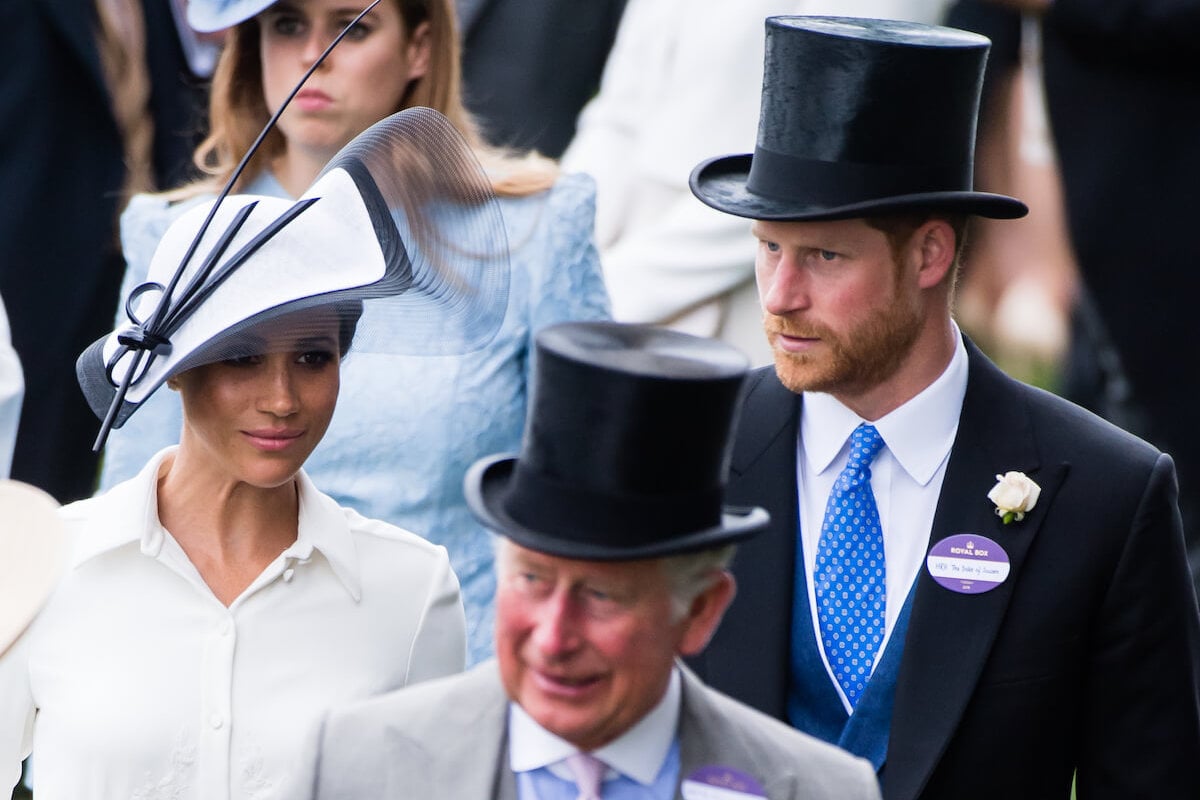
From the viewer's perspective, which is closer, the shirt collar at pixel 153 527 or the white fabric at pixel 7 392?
the shirt collar at pixel 153 527

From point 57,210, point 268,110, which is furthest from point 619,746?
point 57,210

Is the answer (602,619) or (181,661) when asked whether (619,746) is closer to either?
(602,619)

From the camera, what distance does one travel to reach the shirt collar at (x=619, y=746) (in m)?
3.33

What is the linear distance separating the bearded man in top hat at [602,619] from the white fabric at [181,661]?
0.49m

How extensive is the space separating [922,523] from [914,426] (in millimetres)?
176

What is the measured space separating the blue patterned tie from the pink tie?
38.3 inches

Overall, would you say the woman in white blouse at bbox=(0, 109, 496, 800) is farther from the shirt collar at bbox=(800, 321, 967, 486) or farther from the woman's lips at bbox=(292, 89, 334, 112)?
the woman's lips at bbox=(292, 89, 334, 112)

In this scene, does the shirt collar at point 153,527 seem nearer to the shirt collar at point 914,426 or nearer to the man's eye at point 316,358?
the man's eye at point 316,358

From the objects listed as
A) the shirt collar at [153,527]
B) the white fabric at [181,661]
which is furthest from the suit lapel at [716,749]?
the shirt collar at [153,527]

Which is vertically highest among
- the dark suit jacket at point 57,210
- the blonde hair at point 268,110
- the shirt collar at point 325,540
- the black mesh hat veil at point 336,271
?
the black mesh hat veil at point 336,271

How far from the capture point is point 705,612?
135 inches

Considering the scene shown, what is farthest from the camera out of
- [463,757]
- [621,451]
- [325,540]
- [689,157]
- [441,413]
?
[689,157]

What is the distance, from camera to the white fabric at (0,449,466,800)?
12.6ft

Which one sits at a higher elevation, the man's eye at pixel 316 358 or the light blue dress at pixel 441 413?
the man's eye at pixel 316 358
